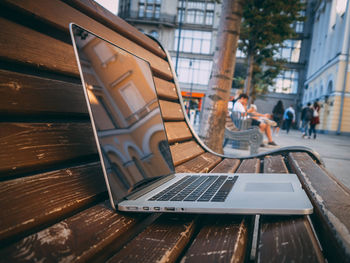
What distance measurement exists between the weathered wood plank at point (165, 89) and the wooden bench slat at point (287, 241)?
1.20m

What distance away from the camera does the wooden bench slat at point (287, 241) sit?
1.77 feet

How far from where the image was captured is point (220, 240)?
66 cm

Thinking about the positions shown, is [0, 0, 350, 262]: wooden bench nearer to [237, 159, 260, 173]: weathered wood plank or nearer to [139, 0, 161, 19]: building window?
[237, 159, 260, 173]: weathered wood plank

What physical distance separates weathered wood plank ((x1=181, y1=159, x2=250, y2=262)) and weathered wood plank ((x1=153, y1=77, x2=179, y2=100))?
1098 millimetres

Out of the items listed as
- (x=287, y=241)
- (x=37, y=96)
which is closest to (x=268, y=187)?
(x=287, y=241)

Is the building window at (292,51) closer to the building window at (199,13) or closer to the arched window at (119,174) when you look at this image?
the building window at (199,13)

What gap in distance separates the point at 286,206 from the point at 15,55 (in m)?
0.88

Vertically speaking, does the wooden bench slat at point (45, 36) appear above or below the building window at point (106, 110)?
above

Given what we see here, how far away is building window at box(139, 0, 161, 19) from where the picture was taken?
33.9 meters

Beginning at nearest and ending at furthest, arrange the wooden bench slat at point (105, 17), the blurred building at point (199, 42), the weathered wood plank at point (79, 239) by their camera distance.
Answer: the weathered wood plank at point (79, 239)
the wooden bench slat at point (105, 17)
the blurred building at point (199, 42)

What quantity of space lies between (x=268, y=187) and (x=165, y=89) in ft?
3.72

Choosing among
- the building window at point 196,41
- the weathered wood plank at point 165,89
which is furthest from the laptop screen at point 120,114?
the building window at point 196,41

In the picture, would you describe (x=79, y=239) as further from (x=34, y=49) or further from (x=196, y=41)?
(x=196, y=41)

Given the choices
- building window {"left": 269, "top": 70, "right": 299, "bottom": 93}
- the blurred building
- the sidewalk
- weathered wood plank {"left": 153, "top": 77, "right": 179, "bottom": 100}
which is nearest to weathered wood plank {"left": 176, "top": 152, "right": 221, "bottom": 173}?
weathered wood plank {"left": 153, "top": 77, "right": 179, "bottom": 100}
